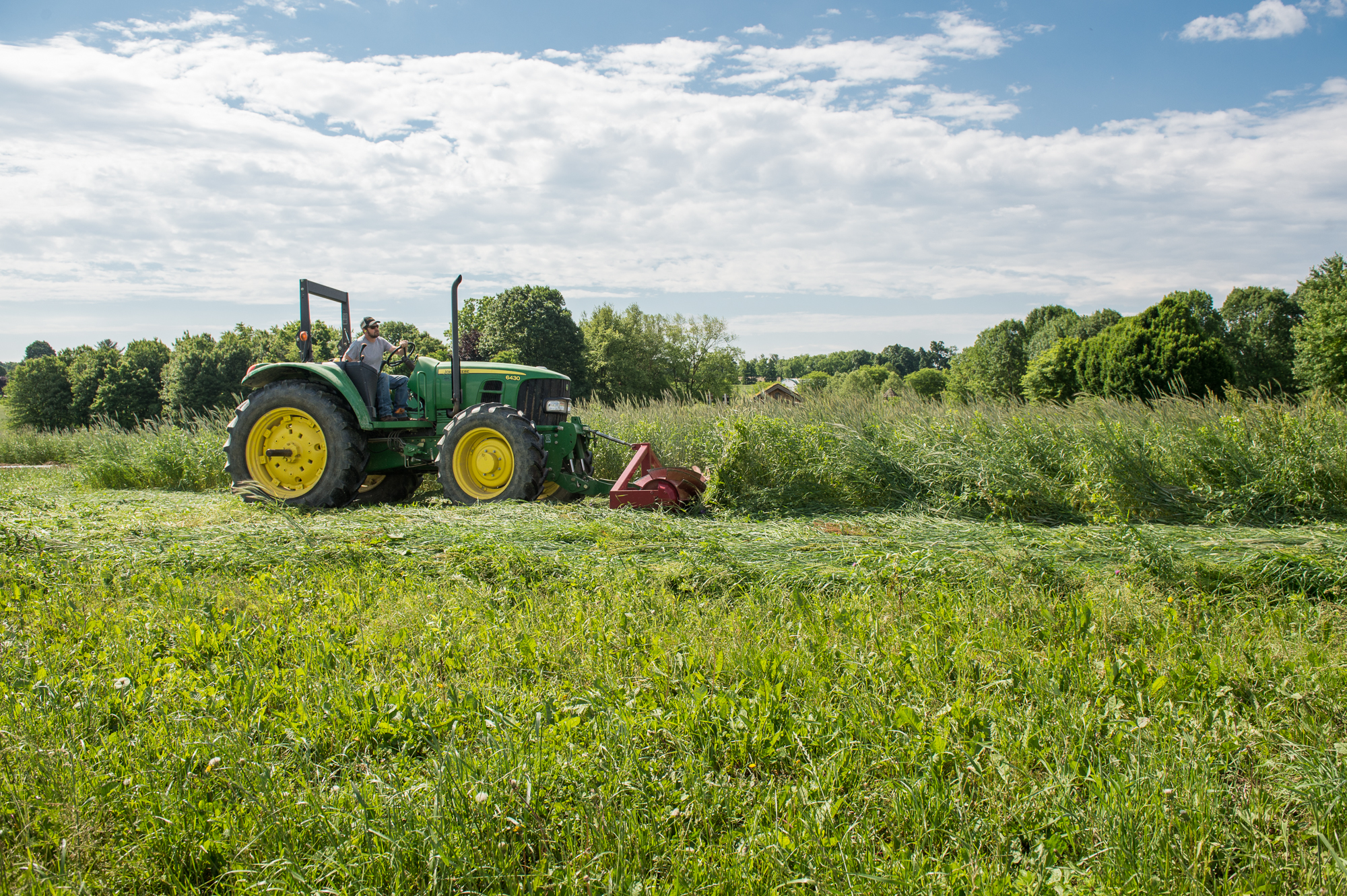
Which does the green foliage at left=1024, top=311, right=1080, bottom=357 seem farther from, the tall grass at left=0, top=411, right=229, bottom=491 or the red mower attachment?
the tall grass at left=0, top=411, right=229, bottom=491

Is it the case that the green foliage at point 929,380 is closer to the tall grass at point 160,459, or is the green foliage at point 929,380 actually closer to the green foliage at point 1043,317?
the green foliage at point 1043,317

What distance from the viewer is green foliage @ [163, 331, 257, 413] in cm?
2808

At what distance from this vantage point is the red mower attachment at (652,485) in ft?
22.6

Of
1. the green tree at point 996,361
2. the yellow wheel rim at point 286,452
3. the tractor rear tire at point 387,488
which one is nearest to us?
the yellow wheel rim at point 286,452

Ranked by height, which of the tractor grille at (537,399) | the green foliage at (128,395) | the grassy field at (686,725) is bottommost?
the grassy field at (686,725)

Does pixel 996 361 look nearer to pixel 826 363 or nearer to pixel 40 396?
pixel 40 396

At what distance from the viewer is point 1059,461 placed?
23.9 ft

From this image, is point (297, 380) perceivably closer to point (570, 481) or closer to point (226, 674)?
point (570, 481)

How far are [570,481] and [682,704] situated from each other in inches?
206

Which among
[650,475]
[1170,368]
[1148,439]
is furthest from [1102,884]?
[1170,368]

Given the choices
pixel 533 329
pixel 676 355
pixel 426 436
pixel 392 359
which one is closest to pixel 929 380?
pixel 676 355

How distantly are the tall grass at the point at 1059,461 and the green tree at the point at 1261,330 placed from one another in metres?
36.1

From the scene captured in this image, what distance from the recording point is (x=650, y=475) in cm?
713

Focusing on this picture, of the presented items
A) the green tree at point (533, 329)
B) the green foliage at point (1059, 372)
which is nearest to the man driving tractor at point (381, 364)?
the green tree at point (533, 329)
